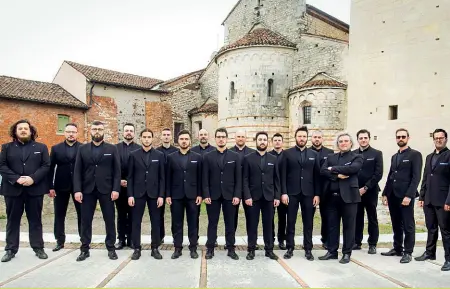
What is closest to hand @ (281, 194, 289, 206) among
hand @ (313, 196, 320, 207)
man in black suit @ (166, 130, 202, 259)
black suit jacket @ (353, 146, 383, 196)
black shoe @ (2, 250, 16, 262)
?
hand @ (313, 196, 320, 207)

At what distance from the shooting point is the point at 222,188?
6234 millimetres

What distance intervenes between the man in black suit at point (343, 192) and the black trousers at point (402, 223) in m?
0.86

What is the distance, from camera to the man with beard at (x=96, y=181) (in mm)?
6074

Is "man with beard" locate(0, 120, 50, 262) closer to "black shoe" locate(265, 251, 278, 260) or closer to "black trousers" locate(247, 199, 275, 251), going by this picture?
"black trousers" locate(247, 199, 275, 251)

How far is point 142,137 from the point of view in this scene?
6461 millimetres

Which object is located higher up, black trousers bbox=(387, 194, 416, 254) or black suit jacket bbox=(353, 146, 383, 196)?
black suit jacket bbox=(353, 146, 383, 196)

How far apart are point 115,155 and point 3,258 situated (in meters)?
2.30

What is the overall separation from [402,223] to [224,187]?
10.6 ft

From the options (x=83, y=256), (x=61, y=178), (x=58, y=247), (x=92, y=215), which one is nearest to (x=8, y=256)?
(x=58, y=247)

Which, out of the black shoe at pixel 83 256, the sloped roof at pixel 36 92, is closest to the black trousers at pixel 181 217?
the black shoe at pixel 83 256

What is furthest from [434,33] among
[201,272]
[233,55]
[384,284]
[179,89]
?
[179,89]

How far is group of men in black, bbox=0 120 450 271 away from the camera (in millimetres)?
6035

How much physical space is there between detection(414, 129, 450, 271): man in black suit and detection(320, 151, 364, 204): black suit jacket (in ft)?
3.72

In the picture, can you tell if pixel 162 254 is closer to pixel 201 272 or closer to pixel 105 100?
pixel 201 272
